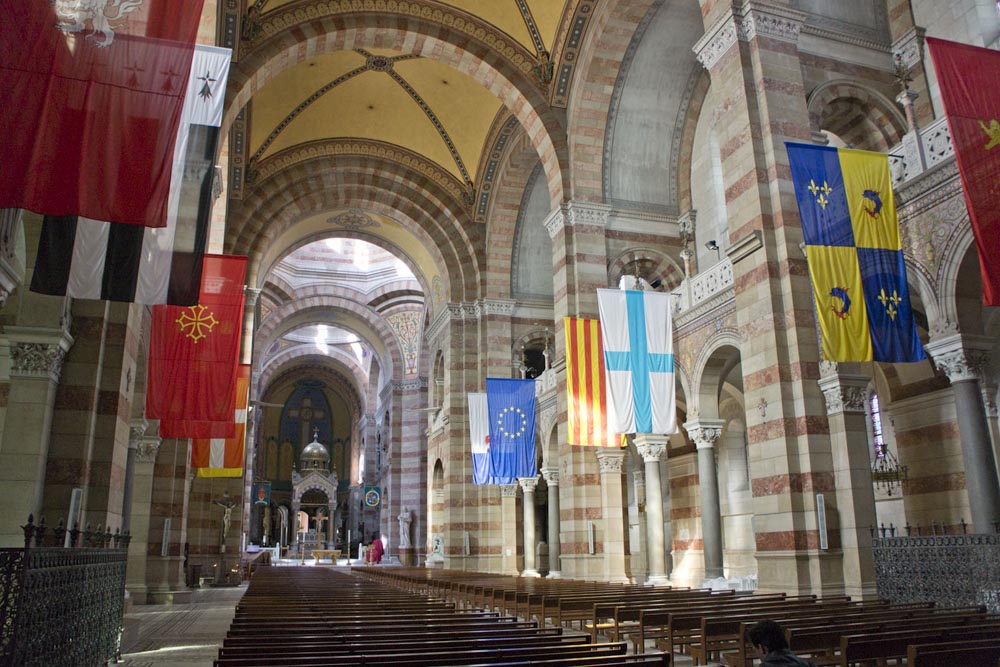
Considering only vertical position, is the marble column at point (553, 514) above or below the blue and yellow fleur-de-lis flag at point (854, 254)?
below

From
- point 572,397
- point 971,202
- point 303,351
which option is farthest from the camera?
point 303,351

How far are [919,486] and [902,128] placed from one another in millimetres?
6139

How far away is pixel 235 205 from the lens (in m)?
23.4

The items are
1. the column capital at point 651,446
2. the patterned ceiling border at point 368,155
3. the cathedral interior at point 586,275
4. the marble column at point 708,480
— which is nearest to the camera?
the cathedral interior at point 586,275

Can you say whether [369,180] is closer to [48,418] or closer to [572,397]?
[572,397]

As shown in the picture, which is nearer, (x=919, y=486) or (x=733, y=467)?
(x=919, y=486)

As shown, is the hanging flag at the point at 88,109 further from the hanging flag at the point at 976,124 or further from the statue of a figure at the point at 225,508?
the statue of a figure at the point at 225,508

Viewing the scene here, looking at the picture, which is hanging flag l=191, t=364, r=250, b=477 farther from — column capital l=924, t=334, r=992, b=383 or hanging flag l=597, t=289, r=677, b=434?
column capital l=924, t=334, r=992, b=383

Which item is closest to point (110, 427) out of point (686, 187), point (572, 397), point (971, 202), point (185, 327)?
point (185, 327)

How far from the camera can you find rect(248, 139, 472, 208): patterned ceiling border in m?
24.0

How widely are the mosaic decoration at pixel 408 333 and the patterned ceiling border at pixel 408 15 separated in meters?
19.2

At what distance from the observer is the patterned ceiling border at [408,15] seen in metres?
17.1

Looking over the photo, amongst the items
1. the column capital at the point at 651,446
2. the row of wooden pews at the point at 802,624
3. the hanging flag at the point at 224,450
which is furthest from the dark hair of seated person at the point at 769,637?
the hanging flag at the point at 224,450

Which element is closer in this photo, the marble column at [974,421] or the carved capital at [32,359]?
the carved capital at [32,359]
